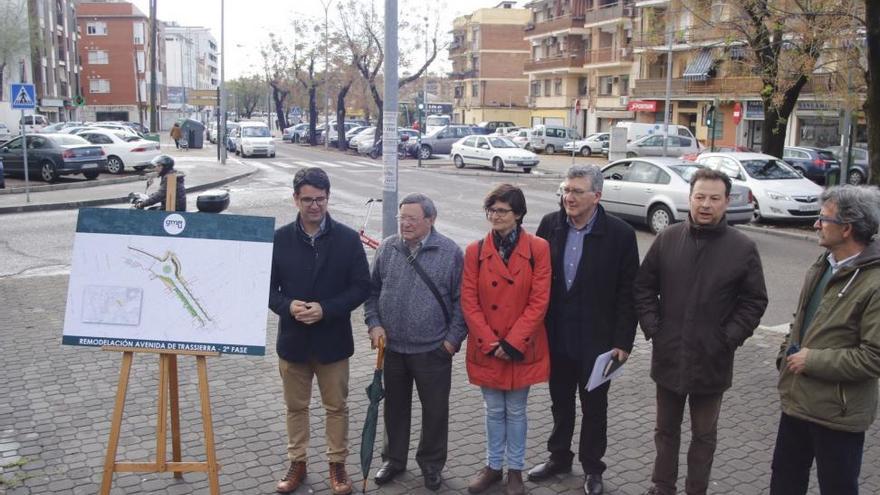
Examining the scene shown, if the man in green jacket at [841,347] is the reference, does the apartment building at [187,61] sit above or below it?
above

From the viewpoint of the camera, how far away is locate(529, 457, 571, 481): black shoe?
4.57 metres

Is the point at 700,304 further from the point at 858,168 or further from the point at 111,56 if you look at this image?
the point at 111,56

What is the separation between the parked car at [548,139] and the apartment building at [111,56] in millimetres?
51680

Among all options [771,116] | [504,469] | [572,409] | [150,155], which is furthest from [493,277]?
[150,155]

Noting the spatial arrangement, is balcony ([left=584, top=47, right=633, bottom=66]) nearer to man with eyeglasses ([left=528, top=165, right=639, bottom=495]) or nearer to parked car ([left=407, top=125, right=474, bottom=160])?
parked car ([left=407, top=125, right=474, bottom=160])

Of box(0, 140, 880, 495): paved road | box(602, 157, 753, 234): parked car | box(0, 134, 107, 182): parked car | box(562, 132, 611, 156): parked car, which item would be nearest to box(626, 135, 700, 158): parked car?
box(562, 132, 611, 156): parked car

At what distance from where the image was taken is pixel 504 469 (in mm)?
4789

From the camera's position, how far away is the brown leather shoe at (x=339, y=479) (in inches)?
171

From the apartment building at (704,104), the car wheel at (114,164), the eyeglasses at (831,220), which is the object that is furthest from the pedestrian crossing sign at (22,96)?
the apartment building at (704,104)

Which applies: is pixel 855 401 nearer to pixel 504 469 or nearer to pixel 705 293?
pixel 705 293

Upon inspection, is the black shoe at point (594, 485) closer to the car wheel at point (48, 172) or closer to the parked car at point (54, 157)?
the parked car at point (54, 157)

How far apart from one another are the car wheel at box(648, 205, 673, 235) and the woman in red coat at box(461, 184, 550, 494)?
1078cm

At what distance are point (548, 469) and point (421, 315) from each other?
4.17 feet

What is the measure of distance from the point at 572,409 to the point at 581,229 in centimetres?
111
